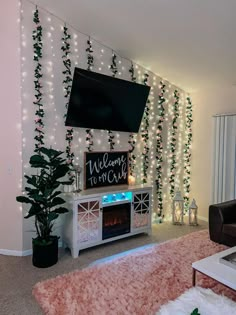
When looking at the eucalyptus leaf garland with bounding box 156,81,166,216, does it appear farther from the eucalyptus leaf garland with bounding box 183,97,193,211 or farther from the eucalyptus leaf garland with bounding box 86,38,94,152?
the eucalyptus leaf garland with bounding box 86,38,94,152

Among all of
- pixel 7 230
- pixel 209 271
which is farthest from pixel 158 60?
pixel 7 230

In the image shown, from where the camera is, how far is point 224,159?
14.3ft

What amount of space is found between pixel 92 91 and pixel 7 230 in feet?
7.18

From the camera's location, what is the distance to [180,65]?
12.7 ft

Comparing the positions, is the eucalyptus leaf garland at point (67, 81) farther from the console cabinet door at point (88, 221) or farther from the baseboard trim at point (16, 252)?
the baseboard trim at point (16, 252)

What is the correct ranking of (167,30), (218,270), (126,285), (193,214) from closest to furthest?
(218,270), (126,285), (167,30), (193,214)

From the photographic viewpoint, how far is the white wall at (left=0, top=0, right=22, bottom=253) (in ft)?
10.4

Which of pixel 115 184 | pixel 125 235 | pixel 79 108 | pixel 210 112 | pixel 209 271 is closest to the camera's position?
pixel 209 271

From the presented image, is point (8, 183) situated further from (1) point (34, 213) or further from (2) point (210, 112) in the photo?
(2) point (210, 112)

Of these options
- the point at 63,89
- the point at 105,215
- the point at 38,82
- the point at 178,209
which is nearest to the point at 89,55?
the point at 63,89

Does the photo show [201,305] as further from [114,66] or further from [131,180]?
[114,66]

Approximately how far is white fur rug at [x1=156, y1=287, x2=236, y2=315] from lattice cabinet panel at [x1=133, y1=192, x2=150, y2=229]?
6.81ft

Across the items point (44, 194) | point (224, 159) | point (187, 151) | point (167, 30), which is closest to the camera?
point (44, 194)

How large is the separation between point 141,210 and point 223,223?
1.16m
